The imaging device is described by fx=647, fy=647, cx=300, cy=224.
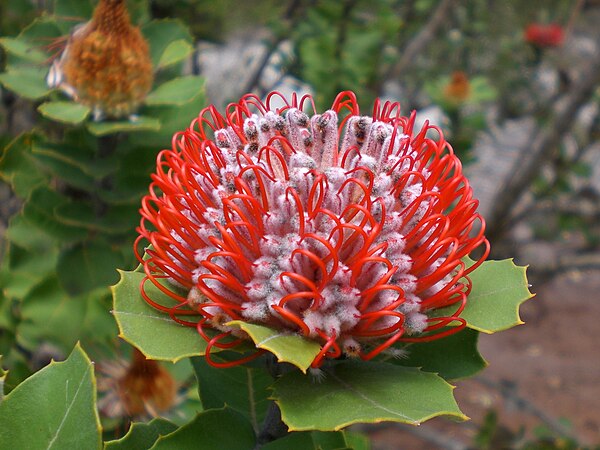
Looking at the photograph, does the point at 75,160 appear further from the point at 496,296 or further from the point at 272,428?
the point at 496,296

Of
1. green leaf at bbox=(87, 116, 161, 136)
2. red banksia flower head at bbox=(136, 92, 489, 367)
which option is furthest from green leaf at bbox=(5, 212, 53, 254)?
red banksia flower head at bbox=(136, 92, 489, 367)

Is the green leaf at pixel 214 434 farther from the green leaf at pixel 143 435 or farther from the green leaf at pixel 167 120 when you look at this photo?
the green leaf at pixel 167 120

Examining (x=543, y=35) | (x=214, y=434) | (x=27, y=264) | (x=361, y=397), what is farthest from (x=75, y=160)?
(x=543, y=35)

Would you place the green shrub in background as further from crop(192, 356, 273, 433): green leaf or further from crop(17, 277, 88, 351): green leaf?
crop(192, 356, 273, 433): green leaf

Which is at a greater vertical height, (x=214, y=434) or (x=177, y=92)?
(x=177, y=92)

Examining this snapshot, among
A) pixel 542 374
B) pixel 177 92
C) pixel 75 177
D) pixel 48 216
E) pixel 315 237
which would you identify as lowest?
pixel 542 374

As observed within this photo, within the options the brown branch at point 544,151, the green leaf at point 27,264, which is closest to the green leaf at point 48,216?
the green leaf at point 27,264

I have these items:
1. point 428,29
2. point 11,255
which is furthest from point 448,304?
point 428,29
